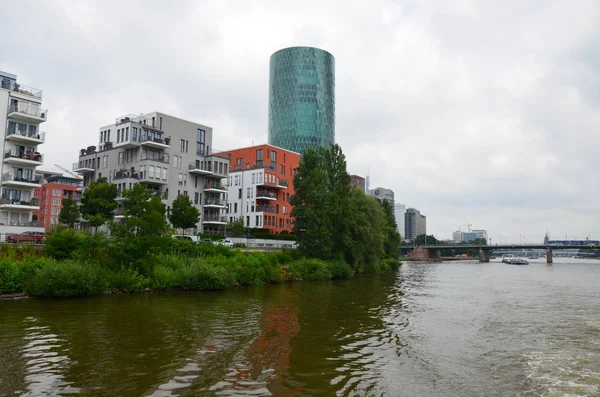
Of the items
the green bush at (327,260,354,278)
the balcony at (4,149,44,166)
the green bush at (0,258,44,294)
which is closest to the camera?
the green bush at (0,258,44,294)

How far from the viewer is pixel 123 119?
81062 mm

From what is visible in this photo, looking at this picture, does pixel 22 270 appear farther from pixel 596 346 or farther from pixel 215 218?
pixel 215 218

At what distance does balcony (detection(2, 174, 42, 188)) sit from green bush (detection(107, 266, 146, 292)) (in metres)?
40.3

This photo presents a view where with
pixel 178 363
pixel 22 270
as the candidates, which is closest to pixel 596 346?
pixel 178 363

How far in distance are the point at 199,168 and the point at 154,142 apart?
10865 mm

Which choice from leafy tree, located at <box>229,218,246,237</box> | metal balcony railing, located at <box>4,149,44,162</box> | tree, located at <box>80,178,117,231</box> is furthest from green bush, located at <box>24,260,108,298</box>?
leafy tree, located at <box>229,218,246,237</box>

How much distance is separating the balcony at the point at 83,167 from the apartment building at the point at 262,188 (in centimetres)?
3071

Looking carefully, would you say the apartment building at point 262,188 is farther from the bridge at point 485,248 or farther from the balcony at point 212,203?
the bridge at point 485,248

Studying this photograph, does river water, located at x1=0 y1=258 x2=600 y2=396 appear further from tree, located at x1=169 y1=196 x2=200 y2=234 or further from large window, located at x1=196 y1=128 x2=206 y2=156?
large window, located at x1=196 y1=128 x2=206 y2=156

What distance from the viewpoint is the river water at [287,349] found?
12.5 m

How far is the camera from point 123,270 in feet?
110

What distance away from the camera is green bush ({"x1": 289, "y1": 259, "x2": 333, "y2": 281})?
5084 cm

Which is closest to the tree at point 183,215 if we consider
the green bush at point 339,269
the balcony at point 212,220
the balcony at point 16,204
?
the balcony at point 212,220

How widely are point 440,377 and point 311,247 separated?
44.0 meters
